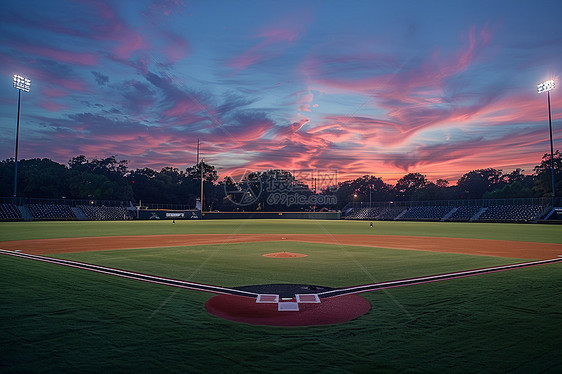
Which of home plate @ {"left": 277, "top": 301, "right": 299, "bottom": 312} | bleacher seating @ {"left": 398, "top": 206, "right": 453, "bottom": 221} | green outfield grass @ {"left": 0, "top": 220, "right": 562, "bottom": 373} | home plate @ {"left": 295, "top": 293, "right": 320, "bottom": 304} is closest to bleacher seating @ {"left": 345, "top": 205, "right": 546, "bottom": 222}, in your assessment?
bleacher seating @ {"left": 398, "top": 206, "right": 453, "bottom": 221}

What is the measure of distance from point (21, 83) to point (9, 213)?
56.9 ft

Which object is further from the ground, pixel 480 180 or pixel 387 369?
pixel 480 180

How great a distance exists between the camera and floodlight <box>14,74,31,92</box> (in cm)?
4591

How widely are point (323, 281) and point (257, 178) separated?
107 metres

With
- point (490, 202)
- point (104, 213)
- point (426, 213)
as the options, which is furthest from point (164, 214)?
point (490, 202)

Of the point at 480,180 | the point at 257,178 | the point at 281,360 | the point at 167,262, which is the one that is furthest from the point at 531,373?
the point at 480,180

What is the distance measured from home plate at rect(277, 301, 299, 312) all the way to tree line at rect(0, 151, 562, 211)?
79.0m

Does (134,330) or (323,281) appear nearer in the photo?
(134,330)

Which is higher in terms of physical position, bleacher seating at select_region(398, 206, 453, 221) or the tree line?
the tree line

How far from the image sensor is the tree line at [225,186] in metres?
76.6

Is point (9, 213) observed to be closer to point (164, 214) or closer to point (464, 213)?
point (164, 214)

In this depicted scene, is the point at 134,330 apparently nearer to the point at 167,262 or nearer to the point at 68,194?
the point at 167,262

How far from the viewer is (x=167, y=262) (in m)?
11.1

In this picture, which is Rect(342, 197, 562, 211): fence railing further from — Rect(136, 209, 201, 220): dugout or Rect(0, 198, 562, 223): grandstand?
Rect(136, 209, 201, 220): dugout
